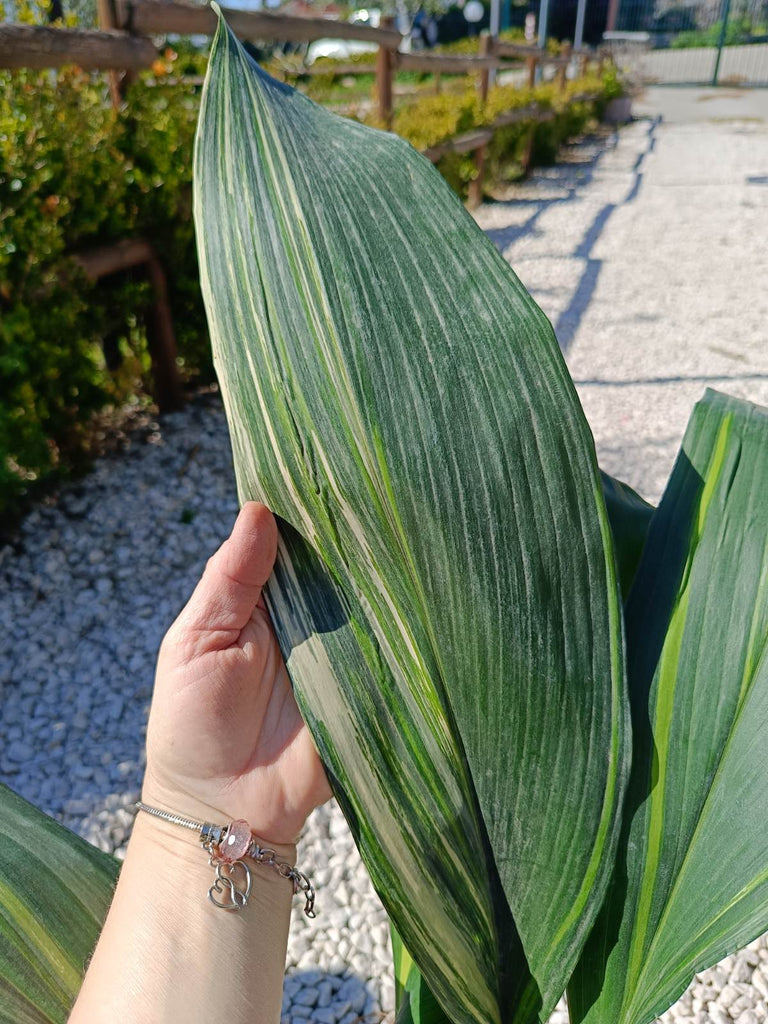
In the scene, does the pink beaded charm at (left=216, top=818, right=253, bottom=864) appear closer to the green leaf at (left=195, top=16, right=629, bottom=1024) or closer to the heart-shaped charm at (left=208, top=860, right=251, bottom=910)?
the heart-shaped charm at (left=208, top=860, right=251, bottom=910)

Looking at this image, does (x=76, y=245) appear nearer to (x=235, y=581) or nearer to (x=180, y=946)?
(x=235, y=581)

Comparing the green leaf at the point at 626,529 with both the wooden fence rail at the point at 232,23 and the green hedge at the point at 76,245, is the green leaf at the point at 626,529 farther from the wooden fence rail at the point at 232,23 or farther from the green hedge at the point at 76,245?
the wooden fence rail at the point at 232,23

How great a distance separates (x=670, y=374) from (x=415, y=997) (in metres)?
3.31

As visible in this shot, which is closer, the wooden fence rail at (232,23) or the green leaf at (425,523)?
the green leaf at (425,523)

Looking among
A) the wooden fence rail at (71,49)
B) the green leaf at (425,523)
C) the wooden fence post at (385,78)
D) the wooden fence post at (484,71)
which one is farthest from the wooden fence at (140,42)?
the wooden fence post at (484,71)

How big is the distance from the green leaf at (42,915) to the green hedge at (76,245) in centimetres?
161

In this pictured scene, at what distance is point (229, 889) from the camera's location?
0.65m

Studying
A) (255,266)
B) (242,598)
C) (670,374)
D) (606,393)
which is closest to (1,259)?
(242,598)

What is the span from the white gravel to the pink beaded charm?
2.86 ft

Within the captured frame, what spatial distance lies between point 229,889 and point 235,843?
0.12 ft

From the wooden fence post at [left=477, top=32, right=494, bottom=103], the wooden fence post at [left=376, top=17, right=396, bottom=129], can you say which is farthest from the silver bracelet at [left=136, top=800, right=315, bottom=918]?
the wooden fence post at [left=477, top=32, right=494, bottom=103]

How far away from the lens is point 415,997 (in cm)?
66

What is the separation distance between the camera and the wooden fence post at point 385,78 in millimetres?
4551

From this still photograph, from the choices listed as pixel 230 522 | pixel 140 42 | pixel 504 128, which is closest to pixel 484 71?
pixel 504 128
